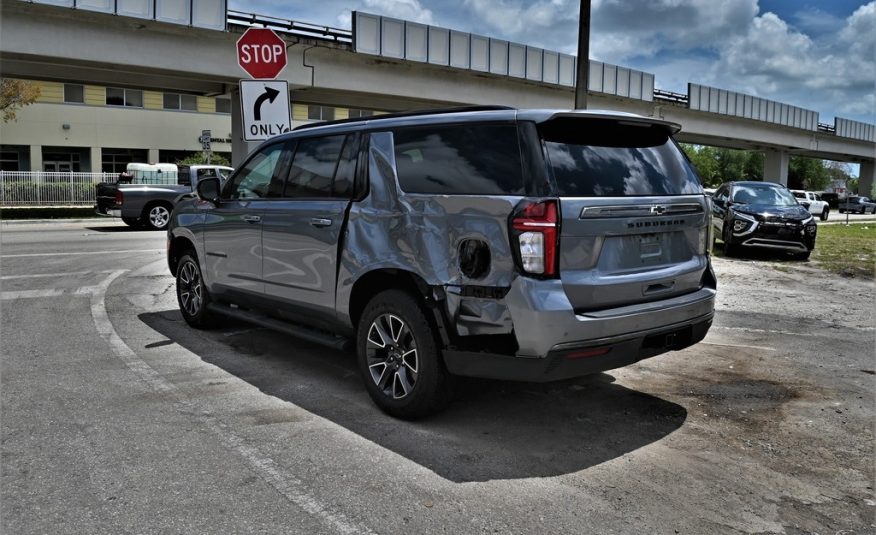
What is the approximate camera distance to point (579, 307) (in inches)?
156

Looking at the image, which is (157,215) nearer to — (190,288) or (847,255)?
(190,288)

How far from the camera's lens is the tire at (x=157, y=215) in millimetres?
20125

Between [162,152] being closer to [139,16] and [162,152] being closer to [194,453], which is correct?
[139,16]

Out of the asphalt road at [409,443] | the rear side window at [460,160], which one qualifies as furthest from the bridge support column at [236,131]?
the rear side window at [460,160]

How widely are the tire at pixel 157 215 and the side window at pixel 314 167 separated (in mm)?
16030

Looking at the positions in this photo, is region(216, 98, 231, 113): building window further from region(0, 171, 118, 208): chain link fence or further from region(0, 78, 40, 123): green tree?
region(0, 171, 118, 208): chain link fence

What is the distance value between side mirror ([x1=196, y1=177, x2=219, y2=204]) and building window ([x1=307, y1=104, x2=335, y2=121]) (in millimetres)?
45162

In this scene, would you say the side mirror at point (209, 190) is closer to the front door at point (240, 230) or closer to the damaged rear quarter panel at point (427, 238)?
the front door at point (240, 230)

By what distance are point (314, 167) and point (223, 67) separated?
70.9 feet

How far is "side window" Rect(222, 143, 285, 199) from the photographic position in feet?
19.6

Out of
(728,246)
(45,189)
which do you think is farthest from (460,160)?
(45,189)

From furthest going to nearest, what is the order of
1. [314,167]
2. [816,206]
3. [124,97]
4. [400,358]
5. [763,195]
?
[124,97] → [816,206] → [763,195] → [314,167] → [400,358]

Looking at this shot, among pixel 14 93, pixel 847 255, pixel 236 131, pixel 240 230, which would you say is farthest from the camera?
pixel 14 93

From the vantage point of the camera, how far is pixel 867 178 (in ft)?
245
